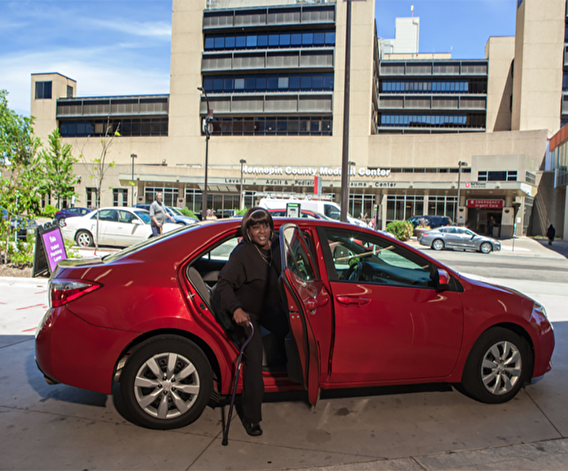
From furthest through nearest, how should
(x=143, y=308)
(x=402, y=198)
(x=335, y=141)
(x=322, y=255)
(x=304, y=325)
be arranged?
(x=335, y=141) → (x=402, y=198) → (x=322, y=255) → (x=143, y=308) → (x=304, y=325)

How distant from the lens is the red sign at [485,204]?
44750 mm

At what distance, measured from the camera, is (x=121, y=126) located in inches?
2406

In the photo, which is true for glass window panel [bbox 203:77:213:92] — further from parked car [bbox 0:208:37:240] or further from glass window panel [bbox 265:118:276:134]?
parked car [bbox 0:208:37:240]

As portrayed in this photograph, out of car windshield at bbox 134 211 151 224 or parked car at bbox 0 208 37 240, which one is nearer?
parked car at bbox 0 208 37 240

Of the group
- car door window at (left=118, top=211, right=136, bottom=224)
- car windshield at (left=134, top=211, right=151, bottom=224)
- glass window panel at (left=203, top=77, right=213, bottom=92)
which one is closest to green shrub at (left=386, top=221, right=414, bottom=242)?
car windshield at (left=134, top=211, right=151, bottom=224)

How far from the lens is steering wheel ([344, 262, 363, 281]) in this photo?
12.7ft

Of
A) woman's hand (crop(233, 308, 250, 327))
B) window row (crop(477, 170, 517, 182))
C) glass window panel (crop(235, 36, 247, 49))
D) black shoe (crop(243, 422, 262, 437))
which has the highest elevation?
glass window panel (crop(235, 36, 247, 49))

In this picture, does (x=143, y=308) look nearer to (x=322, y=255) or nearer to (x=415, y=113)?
(x=322, y=255)

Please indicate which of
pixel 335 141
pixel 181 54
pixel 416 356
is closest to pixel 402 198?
pixel 335 141

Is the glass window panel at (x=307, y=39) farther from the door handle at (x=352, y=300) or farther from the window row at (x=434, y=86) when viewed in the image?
the door handle at (x=352, y=300)

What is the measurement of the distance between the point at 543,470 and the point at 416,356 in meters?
Answer: 1.07

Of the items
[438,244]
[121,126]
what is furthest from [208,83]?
[438,244]

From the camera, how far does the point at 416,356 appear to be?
3.51m

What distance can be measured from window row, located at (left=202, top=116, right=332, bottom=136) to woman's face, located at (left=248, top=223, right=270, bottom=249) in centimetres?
5209
